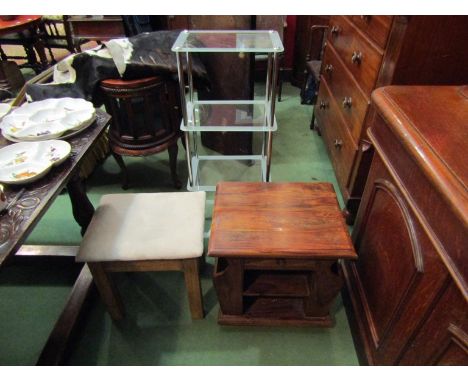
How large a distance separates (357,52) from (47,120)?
1.41 meters

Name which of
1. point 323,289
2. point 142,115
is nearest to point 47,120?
point 142,115

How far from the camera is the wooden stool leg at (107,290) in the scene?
1.10 meters

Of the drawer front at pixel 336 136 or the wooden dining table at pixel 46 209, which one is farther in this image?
the drawer front at pixel 336 136

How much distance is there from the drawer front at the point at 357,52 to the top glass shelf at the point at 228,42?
0.41 m

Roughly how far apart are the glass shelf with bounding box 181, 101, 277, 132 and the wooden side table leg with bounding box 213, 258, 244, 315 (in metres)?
0.69

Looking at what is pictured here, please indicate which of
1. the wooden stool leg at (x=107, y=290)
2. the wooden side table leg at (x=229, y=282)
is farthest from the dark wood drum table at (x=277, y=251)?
the wooden stool leg at (x=107, y=290)

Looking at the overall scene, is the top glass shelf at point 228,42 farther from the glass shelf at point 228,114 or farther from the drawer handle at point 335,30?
the drawer handle at point 335,30


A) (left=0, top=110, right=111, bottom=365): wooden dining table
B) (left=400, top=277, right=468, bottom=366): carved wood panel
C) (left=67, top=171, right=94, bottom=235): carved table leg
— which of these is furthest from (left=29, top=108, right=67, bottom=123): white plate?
(left=400, top=277, right=468, bottom=366): carved wood panel

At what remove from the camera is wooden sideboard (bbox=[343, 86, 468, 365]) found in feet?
2.00

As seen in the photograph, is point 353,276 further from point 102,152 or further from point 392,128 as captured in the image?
point 102,152

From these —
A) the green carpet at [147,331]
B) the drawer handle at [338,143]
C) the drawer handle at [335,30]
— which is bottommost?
the green carpet at [147,331]

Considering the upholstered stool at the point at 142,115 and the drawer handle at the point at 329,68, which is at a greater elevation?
the drawer handle at the point at 329,68

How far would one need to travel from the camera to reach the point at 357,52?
1.50 metres

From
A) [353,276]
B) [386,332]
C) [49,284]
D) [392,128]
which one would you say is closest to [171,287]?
A: [49,284]
